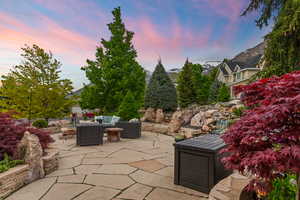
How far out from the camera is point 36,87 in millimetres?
9180

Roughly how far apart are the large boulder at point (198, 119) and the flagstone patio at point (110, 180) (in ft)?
8.78

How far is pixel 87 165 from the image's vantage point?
371cm

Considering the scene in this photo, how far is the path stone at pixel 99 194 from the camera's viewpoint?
2.37 m

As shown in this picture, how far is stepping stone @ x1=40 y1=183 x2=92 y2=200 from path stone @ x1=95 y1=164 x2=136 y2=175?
25.7 inches

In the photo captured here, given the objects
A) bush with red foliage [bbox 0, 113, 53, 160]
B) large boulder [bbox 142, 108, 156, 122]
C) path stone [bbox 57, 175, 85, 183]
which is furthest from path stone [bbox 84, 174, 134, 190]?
large boulder [bbox 142, 108, 156, 122]

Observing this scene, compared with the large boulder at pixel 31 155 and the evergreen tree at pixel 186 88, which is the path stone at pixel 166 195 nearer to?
the large boulder at pixel 31 155

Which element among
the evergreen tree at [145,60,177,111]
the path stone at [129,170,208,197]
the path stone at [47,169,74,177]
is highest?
the evergreen tree at [145,60,177,111]

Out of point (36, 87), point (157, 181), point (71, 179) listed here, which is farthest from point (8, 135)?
point (36, 87)

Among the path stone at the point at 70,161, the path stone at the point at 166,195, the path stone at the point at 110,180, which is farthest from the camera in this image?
the path stone at the point at 70,161

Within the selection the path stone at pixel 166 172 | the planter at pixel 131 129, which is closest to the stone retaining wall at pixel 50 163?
the path stone at pixel 166 172

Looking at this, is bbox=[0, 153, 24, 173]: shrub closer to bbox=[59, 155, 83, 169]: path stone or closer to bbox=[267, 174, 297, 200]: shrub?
bbox=[59, 155, 83, 169]: path stone

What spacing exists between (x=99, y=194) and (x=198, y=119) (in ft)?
17.7

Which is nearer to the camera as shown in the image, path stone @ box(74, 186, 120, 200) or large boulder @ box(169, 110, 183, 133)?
path stone @ box(74, 186, 120, 200)

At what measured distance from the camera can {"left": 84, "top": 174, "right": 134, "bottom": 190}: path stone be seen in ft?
9.09
